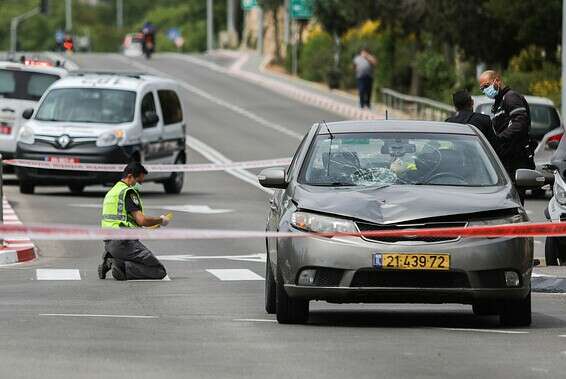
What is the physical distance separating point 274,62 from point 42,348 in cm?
8109

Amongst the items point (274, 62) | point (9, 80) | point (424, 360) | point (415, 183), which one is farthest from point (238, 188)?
point (274, 62)

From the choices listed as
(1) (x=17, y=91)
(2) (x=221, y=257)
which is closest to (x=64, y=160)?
(1) (x=17, y=91)

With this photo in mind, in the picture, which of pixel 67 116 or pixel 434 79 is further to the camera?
pixel 434 79

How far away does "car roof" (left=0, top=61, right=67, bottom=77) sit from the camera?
33.1 m

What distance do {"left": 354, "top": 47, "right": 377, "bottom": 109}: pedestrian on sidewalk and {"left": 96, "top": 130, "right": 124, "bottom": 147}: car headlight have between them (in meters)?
A: 26.4

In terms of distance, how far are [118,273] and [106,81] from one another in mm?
14158

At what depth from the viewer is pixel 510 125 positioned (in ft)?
60.4

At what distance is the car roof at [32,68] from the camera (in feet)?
109

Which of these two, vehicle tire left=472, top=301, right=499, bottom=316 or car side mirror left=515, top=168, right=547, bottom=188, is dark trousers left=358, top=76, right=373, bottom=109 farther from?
vehicle tire left=472, top=301, right=499, bottom=316

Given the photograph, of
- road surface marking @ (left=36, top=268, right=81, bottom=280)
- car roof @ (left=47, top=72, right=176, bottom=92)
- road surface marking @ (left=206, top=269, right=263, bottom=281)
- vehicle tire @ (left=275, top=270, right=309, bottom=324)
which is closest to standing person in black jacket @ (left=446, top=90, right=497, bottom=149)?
road surface marking @ (left=206, top=269, right=263, bottom=281)

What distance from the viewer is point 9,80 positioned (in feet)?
108

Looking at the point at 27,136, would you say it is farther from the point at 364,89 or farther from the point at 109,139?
the point at 364,89

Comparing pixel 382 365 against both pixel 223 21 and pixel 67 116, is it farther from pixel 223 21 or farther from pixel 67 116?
pixel 223 21

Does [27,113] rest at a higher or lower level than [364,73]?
higher
